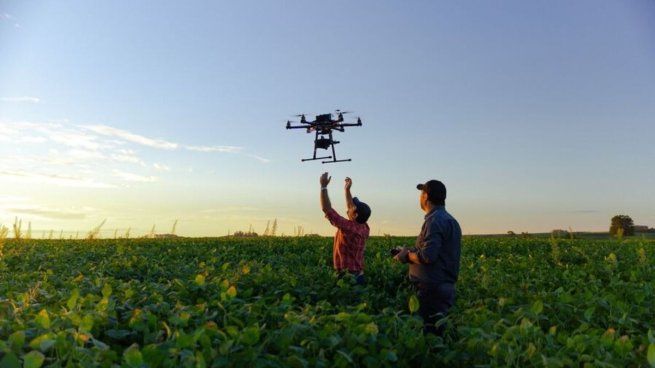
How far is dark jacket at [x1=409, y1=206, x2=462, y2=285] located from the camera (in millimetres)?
6750

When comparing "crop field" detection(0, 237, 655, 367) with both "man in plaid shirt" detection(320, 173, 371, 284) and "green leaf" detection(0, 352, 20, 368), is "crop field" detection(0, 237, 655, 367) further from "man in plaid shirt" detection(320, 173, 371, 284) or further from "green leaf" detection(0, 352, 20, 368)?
"man in plaid shirt" detection(320, 173, 371, 284)

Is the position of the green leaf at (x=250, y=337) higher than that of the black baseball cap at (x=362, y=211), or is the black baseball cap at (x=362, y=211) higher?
the black baseball cap at (x=362, y=211)

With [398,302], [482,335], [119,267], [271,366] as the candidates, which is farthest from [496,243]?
[271,366]

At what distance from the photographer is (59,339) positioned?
11.4ft

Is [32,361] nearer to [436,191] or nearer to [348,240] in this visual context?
[436,191]

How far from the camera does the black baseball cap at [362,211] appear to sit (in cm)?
877

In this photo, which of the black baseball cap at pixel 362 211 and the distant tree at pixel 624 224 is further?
the distant tree at pixel 624 224

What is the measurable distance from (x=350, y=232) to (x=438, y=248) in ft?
7.14

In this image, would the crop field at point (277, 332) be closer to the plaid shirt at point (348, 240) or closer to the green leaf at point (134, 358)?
the green leaf at point (134, 358)

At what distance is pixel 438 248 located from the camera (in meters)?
6.73

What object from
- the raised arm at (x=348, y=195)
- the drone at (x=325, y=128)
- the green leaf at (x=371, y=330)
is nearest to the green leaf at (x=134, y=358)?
the green leaf at (x=371, y=330)

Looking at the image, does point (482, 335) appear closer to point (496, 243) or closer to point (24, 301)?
point (24, 301)

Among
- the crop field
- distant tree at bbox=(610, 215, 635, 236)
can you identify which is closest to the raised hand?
the crop field

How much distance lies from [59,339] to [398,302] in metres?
5.61
